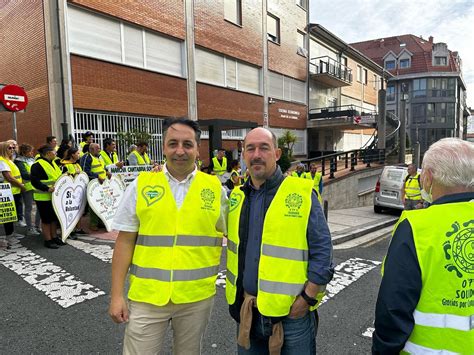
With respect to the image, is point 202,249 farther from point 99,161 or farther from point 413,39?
point 413,39

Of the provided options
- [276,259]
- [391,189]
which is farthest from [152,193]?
[391,189]

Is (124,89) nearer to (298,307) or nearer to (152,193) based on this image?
(152,193)

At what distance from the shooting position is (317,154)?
26.2 meters

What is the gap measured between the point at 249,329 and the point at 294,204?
0.77 meters

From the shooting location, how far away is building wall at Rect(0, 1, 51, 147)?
11047 mm

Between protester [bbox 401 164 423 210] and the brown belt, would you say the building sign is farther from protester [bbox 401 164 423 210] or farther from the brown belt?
the brown belt

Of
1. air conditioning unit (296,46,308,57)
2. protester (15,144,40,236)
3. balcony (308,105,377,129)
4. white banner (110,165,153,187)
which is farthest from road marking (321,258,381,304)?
air conditioning unit (296,46,308,57)

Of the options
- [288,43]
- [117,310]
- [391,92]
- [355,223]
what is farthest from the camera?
[391,92]

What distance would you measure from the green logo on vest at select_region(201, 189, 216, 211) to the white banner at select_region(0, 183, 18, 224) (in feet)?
17.2

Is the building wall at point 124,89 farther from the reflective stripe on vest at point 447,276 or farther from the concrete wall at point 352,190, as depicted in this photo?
the reflective stripe on vest at point 447,276

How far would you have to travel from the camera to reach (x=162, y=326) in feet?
6.57

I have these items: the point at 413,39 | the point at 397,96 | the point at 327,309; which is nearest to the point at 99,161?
the point at 327,309

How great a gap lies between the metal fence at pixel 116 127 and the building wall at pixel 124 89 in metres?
0.28

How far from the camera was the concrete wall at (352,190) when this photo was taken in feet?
45.5
